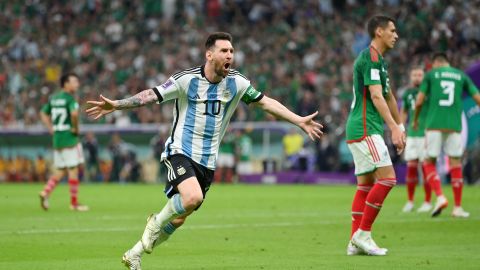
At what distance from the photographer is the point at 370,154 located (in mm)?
11680

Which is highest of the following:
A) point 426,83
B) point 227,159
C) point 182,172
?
point 426,83

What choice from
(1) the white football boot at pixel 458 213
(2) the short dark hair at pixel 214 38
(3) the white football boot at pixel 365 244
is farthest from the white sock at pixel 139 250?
(1) the white football boot at pixel 458 213

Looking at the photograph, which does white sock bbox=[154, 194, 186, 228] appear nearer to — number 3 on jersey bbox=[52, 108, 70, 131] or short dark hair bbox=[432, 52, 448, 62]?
short dark hair bbox=[432, 52, 448, 62]

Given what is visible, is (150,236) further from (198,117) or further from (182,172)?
(198,117)

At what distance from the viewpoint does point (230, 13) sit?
1619 inches

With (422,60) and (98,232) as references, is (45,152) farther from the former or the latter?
(98,232)

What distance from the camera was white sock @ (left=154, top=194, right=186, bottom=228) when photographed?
9727 millimetres

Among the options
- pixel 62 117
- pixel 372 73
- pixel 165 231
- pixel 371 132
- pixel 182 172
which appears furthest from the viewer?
pixel 62 117

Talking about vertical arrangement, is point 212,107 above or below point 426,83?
below

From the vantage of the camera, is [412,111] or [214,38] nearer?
[214,38]

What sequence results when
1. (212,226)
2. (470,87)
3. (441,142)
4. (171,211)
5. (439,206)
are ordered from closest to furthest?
(171,211)
(212,226)
(439,206)
(470,87)
(441,142)

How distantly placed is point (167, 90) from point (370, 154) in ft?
9.28

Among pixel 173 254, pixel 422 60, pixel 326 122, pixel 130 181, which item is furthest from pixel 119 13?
pixel 173 254

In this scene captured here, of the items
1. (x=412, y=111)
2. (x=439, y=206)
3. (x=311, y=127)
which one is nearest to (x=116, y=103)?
(x=311, y=127)
